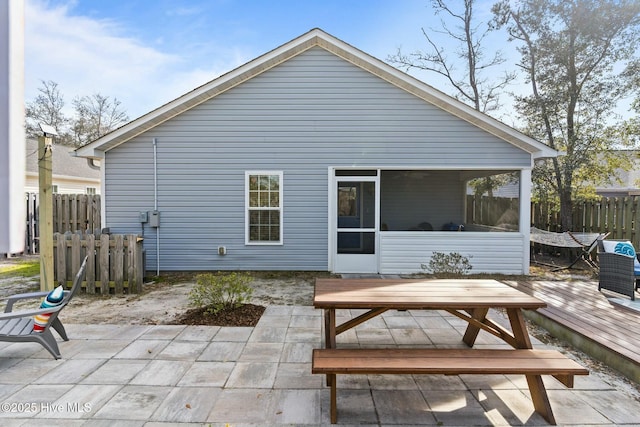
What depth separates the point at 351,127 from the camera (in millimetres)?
8070

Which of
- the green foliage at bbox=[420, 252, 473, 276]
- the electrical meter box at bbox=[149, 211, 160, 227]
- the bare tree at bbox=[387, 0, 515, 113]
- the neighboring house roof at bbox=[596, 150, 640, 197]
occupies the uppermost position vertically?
the bare tree at bbox=[387, 0, 515, 113]

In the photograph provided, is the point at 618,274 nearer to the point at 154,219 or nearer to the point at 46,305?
the point at 46,305

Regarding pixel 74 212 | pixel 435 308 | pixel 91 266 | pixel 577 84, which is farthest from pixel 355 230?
pixel 577 84

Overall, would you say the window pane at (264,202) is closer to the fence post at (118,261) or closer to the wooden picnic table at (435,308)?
the fence post at (118,261)

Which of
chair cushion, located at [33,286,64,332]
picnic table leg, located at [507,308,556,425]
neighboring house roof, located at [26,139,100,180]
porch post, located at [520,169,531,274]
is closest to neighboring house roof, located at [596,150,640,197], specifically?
porch post, located at [520,169,531,274]

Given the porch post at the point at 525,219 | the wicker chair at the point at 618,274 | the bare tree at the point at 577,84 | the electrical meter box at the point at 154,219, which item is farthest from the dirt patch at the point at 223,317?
the bare tree at the point at 577,84

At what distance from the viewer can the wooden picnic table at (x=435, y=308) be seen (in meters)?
2.51

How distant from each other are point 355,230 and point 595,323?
186 inches

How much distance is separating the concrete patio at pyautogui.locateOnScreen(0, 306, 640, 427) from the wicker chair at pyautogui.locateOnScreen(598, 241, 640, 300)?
2.50 metres

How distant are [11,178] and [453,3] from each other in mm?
17592

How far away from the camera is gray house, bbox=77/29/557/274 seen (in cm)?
802

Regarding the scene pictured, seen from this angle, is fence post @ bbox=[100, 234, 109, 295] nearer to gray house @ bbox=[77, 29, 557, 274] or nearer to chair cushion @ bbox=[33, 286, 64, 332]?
gray house @ bbox=[77, 29, 557, 274]

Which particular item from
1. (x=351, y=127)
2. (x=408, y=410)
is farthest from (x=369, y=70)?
(x=408, y=410)

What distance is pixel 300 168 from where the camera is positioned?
8094mm
